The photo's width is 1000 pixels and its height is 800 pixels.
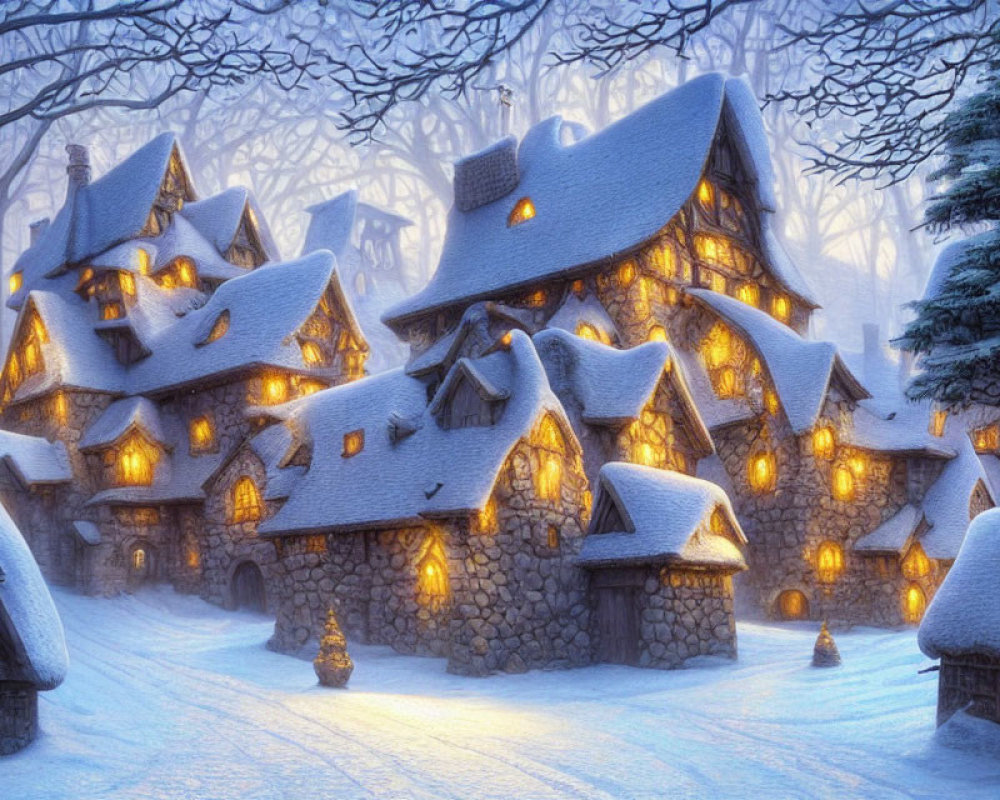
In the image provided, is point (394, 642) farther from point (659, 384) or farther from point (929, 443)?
point (929, 443)

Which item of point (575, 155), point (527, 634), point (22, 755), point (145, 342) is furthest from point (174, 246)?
point (22, 755)

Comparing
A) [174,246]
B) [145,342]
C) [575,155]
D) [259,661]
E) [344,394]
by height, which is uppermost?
[575,155]

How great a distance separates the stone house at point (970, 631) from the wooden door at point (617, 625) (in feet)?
32.6

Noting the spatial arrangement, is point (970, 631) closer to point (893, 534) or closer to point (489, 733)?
point (489, 733)

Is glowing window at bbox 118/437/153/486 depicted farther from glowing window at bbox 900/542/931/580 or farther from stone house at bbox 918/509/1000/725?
stone house at bbox 918/509/1000/725

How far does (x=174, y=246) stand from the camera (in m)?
37.9

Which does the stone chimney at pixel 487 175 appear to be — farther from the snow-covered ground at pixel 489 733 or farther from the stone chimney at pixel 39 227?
the snow-covered ground at pixel 489 733

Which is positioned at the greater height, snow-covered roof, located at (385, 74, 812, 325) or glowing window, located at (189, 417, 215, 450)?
snow-covered roof, located at (385, 74, 812, 325)

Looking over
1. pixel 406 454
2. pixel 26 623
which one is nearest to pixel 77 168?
pixel 406 454

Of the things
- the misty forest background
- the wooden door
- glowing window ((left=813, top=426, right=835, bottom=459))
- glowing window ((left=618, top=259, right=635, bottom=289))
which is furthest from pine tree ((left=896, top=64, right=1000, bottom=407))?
the misty forest background

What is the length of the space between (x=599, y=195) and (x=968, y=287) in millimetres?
23264

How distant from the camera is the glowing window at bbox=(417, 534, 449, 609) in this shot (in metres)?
21.8

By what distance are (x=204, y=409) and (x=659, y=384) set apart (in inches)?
625

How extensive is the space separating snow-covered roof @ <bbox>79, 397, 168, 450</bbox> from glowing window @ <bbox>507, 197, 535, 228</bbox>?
13.6 metres
